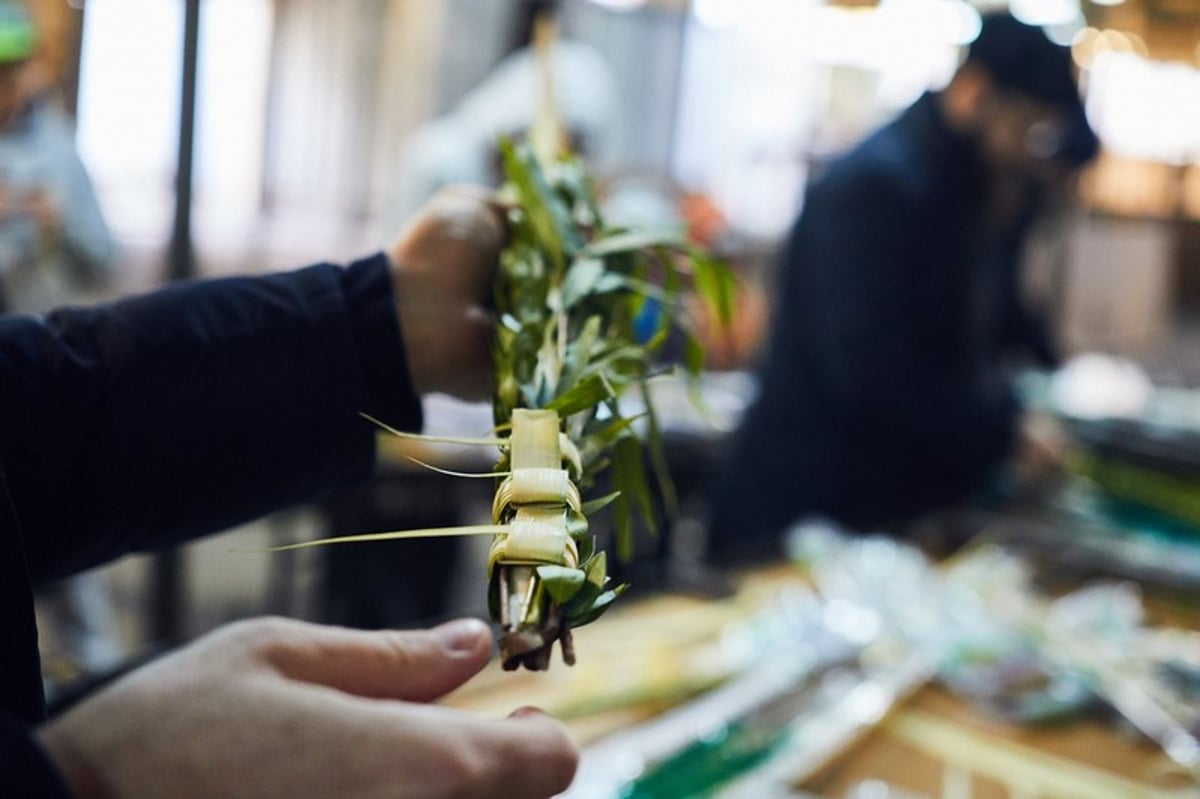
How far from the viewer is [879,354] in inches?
103

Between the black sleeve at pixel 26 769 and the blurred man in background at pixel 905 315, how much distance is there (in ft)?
7.21

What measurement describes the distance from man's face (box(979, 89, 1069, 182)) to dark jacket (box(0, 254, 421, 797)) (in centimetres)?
196

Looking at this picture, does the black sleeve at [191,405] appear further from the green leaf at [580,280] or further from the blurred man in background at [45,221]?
the blurred man in background at [45,221]

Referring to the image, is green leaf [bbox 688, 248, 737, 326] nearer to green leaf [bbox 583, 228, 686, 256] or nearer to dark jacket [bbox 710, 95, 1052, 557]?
green leaf [bbox 583, 228, 686, 256]

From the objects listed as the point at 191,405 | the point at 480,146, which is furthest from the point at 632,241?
the point at 480,146

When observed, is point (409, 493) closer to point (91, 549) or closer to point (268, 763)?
point (91, 549)

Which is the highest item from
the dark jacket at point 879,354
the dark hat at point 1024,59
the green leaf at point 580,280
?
the dark hat at point 1024,59

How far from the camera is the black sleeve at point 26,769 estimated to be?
1.49 ft

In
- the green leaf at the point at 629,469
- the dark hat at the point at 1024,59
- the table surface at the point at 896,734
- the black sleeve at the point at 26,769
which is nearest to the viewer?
the black sleeve at the point at 26,769

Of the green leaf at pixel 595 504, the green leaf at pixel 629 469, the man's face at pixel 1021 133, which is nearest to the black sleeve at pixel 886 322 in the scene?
the man's face at pixel 1021 133

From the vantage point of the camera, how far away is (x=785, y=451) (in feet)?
9.19

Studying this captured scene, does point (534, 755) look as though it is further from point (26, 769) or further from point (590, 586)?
point (26, 769)

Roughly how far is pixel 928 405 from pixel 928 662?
37.8 inches

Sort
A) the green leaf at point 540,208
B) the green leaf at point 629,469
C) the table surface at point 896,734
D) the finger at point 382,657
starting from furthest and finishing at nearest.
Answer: the table surface at point 896,734 < the green leaf at point 540,208 < the green leaf at point 629,469 < the finger at point 382,657
